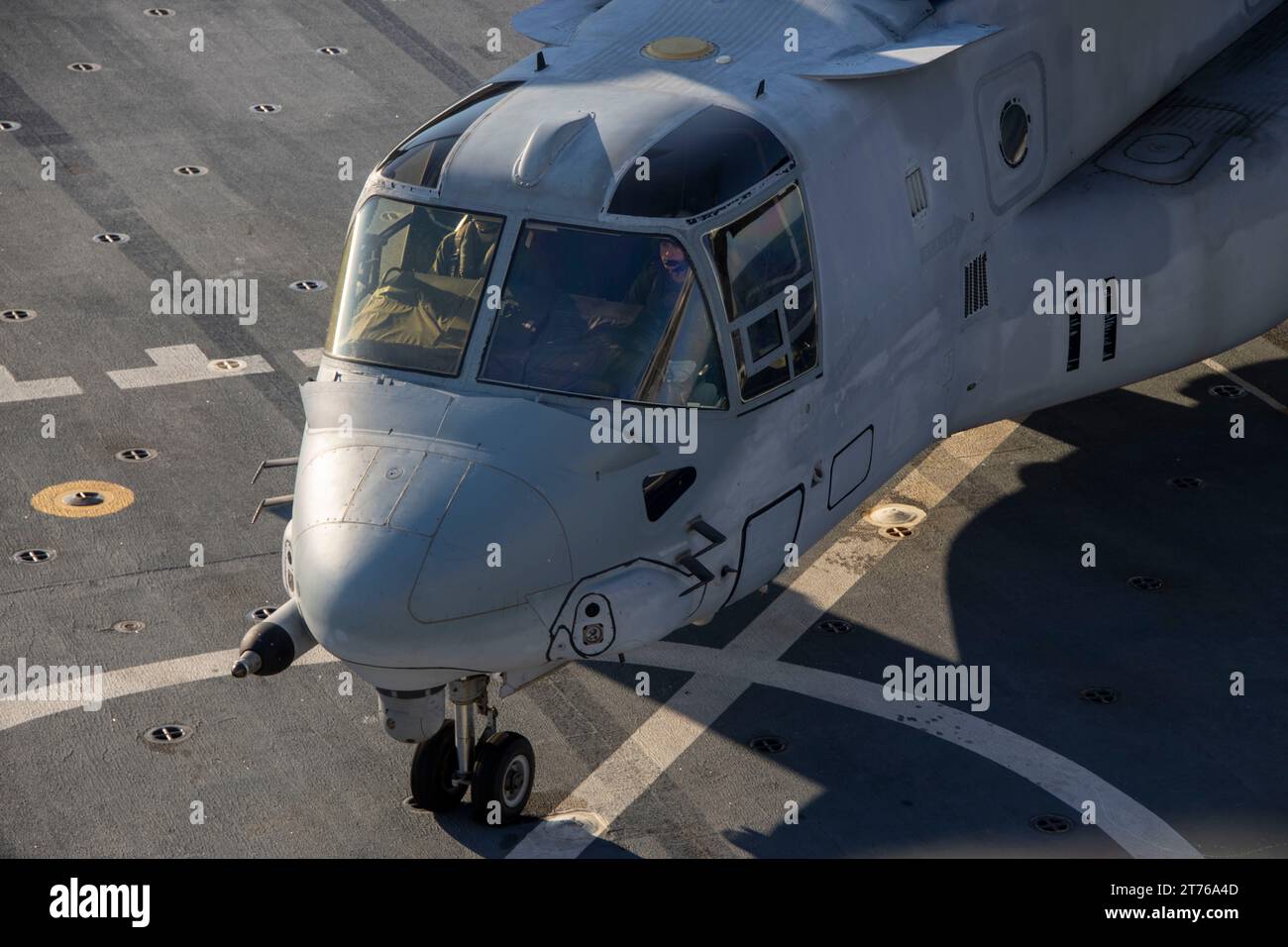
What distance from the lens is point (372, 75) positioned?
102ft

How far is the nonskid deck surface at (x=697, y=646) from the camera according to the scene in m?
15.6

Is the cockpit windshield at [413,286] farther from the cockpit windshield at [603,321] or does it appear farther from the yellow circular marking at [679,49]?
the yellow circular marking at [679,49]

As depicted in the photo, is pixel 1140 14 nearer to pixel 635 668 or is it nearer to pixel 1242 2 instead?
pixel 1242 2

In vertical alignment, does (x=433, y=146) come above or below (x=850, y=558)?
above

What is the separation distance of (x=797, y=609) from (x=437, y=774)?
4591 millimetres

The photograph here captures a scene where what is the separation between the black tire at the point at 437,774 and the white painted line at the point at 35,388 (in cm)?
857

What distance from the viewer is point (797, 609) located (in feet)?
61.1

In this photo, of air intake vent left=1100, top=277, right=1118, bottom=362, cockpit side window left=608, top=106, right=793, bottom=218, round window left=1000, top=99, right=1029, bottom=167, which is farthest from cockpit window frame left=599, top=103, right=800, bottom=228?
air intake vent left=1100, top=277, right=1118, bottom=362

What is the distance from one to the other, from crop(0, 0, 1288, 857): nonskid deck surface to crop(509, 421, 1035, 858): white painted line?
1.5 inches

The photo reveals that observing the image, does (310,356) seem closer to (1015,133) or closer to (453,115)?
(453,115)

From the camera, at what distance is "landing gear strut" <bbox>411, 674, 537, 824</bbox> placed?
1523cm

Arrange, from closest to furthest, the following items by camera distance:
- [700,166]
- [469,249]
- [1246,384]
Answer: [469,249] < [700,166] < [1246,384]

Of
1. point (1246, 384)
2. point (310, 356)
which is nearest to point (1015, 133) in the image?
point (1246, 384)

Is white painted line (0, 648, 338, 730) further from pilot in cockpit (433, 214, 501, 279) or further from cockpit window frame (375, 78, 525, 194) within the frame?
cockpit window frame (375, 78, 525, 194)
